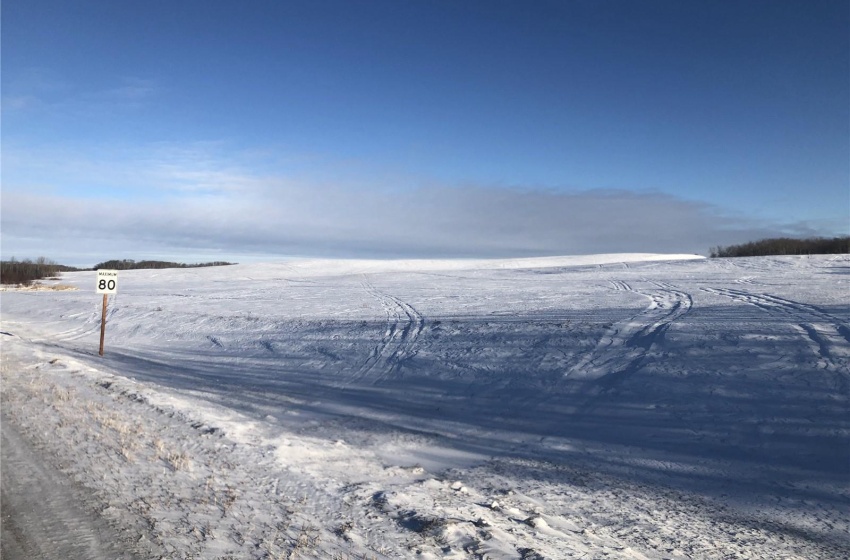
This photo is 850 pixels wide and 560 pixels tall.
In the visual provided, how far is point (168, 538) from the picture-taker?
16.6 feet

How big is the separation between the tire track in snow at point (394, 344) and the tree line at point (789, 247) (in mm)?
33344

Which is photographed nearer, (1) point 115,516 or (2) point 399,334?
(1) point 115,516

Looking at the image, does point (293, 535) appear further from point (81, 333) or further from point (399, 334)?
point (81, 333)

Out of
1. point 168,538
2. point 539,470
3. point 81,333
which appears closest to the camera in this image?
point 168,538

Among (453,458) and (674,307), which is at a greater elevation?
(674,307)

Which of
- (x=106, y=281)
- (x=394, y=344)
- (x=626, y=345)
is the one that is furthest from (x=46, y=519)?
(x=106, y=281)

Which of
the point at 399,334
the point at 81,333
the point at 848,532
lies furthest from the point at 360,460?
the point at 81,333

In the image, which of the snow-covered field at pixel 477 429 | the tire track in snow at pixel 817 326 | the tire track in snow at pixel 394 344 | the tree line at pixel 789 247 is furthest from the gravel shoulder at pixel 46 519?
the tree line at pixel 789 247

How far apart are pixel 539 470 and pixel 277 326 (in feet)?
45.0

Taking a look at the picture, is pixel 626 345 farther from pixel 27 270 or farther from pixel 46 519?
pixel 27 270

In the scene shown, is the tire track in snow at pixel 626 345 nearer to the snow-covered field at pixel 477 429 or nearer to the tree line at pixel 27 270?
the snow-covered field at pixel 477 429

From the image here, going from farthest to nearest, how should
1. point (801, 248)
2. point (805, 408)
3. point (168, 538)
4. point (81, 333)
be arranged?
point (801, 248)
point (81, 333)
point (805, 408)
point (168, 538)

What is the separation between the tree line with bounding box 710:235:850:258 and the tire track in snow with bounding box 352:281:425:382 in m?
33.3

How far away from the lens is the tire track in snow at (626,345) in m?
11.4
